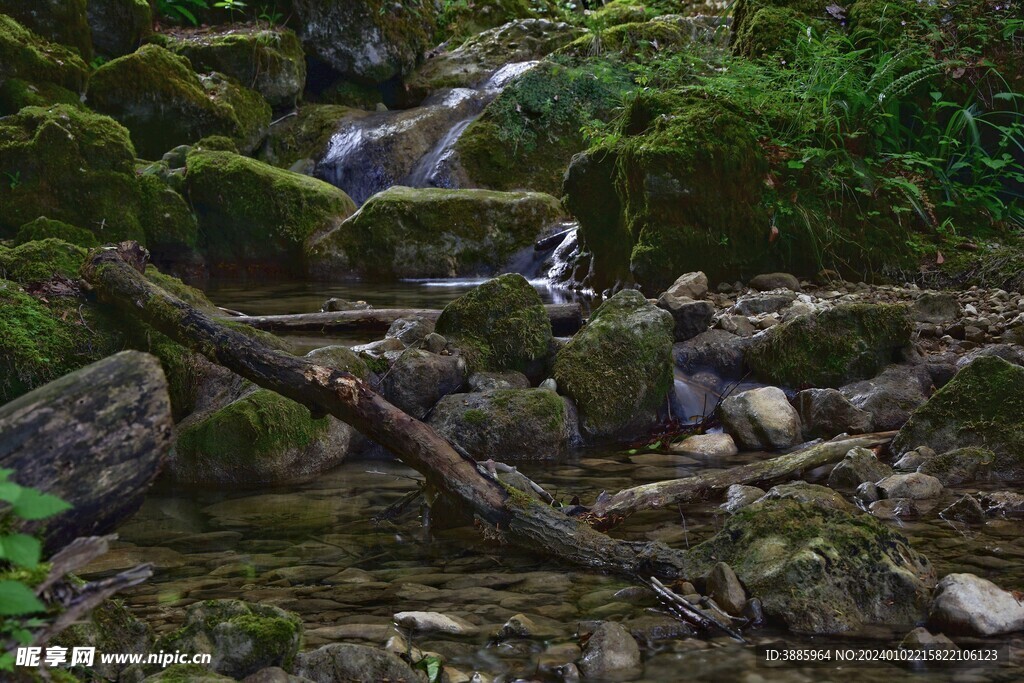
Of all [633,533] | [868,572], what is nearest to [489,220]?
[633,533]

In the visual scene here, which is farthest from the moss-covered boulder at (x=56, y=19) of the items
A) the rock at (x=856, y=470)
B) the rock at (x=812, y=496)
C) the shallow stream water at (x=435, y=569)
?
the rock at (x=812, y=496)

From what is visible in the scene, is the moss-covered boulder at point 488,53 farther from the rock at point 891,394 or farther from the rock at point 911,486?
the rock at point 911,486

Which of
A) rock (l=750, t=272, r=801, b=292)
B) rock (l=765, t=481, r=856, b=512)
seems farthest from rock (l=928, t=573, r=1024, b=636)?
rock (l=750, t=272, r=801, b=292)

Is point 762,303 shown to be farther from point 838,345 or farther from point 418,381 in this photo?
point 418,381

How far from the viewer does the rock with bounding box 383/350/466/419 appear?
520 centimetres

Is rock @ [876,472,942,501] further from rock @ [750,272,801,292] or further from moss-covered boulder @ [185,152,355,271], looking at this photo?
moss-covered boulder @ [185,152,355,271]

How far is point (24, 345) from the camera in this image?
4.62 metres

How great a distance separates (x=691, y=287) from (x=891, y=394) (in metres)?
2.06

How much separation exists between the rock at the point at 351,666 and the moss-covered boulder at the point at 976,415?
125 inches

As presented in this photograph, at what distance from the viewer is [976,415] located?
451 cm

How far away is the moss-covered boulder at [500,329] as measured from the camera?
18.4 feet

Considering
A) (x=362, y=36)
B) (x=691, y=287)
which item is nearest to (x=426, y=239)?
(x=691, y=287)

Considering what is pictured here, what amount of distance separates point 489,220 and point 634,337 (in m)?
6.02

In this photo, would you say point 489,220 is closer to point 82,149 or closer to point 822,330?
point 82,149
